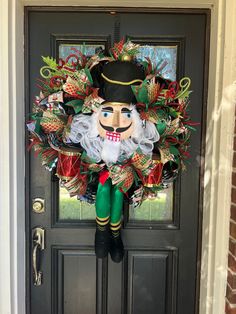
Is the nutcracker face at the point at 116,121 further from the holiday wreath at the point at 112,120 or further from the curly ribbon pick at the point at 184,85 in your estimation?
the curly ribbon pick at the point at 184,85

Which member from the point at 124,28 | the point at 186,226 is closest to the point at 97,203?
the point at 186,226

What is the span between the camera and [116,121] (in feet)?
6.32

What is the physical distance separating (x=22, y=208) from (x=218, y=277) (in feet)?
3.79

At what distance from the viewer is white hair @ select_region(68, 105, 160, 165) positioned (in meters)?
1.93

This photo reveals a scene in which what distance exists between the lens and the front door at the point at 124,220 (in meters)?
2.26

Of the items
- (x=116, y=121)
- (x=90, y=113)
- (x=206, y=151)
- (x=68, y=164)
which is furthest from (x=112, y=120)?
(x=206, y=151)

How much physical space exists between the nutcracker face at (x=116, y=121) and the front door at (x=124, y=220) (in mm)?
479

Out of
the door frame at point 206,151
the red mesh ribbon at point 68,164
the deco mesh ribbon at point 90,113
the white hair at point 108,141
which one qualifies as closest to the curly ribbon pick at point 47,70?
the deco mesh ribbon at point 90,113

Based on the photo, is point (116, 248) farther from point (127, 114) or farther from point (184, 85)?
point (184, 85)

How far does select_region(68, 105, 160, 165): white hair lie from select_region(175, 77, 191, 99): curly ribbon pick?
8.2 inches

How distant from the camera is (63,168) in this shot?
1.96m

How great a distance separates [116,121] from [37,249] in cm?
95

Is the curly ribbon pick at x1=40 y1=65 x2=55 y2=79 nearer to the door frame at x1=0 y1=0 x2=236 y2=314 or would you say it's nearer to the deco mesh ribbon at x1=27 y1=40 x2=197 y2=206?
the deco mesh ribbon at x1=27 y1=40 x2=197 y2=206

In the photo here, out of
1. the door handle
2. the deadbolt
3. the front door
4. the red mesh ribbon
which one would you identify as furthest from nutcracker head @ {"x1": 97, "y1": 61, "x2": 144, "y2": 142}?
the door handle
